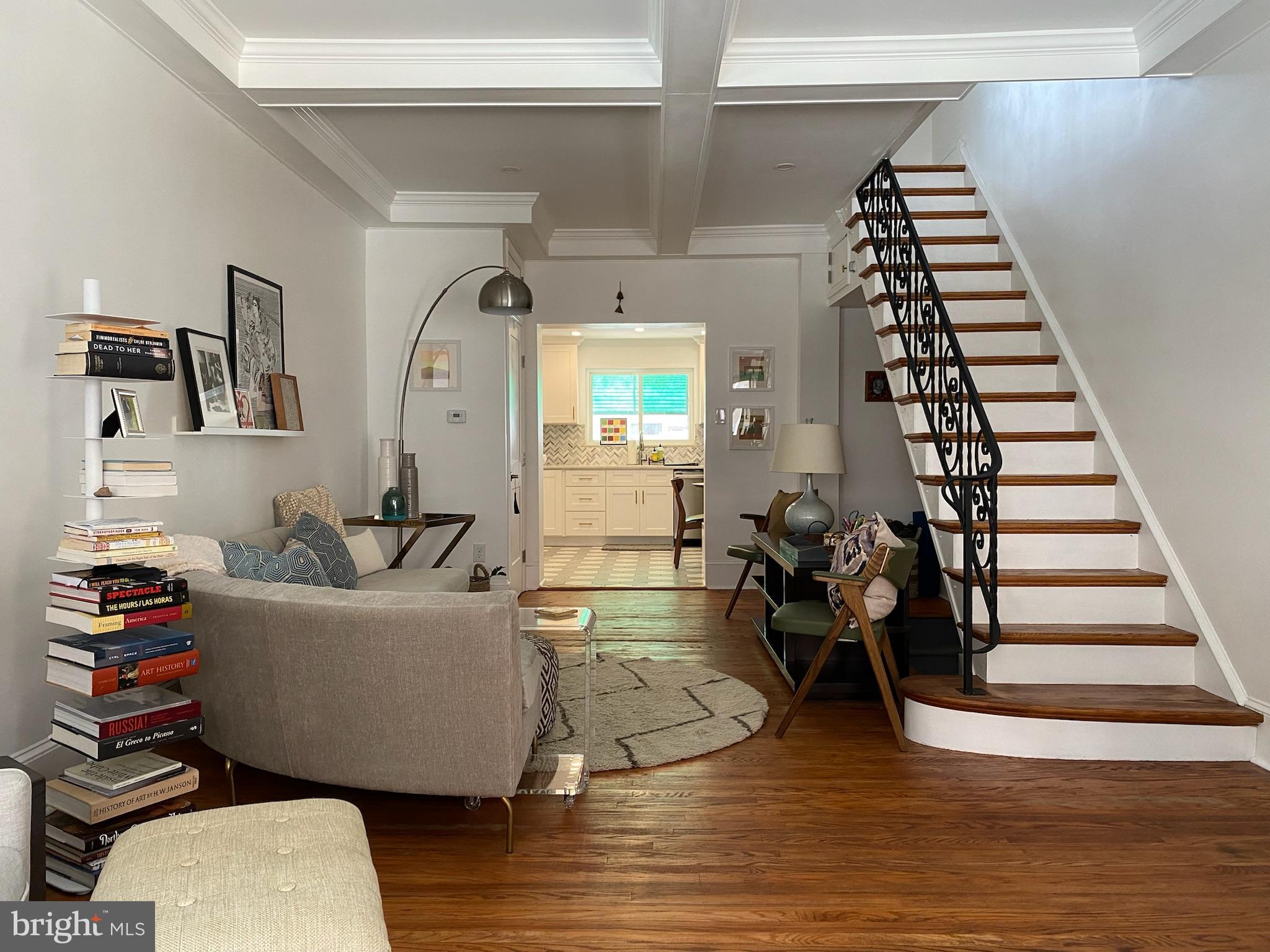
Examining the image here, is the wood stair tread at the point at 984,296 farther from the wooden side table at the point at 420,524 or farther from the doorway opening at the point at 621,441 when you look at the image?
the doorway opening at the point at 621,441

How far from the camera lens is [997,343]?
5.45 metres

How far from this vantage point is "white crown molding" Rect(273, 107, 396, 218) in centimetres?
432

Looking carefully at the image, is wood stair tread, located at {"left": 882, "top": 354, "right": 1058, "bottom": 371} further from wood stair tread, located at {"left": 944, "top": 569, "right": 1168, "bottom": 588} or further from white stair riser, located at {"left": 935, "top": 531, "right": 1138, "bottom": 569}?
wood stair tread, located at {"left": 944, "top": 569, "right": 1168, "bottom": 588}

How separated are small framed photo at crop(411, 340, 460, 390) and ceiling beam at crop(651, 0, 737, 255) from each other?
5.80ft

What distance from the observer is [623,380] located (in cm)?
1100

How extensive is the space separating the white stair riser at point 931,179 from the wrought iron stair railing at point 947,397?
3.61 feet

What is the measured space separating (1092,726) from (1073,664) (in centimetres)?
43

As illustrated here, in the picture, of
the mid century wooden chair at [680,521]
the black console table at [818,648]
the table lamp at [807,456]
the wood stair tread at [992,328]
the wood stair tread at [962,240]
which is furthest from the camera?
the mid century wooden chair at [680,521]

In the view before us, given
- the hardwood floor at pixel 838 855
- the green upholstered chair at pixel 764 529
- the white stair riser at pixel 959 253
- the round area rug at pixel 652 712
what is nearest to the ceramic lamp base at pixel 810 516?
the green upholstered chair at pixel 764 529

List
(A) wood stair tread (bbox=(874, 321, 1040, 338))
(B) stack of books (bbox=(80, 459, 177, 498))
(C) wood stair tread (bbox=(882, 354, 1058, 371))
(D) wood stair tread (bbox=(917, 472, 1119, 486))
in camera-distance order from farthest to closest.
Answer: (A) wood stair tread (bbox=(874, 321, 1040, 338)), (C) wood stair tread (bbox=(882, 354, 1058, 371)), (D) wood stair tread (bbox=(917, 472, 1119, 486)), (B) stack of books (bbox=(80, 459, 177, 498))

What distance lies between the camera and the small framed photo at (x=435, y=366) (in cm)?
645

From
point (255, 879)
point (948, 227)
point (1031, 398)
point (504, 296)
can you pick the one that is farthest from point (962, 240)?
point (255, 879)

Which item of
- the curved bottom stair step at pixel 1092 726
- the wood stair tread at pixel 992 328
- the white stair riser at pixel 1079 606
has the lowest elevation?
the curved bottom stair step at pixel 1092 726

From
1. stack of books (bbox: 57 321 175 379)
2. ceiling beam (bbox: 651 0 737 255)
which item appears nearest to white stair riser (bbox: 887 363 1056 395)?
ceiling beam (bbox: 651 0 737 255)
